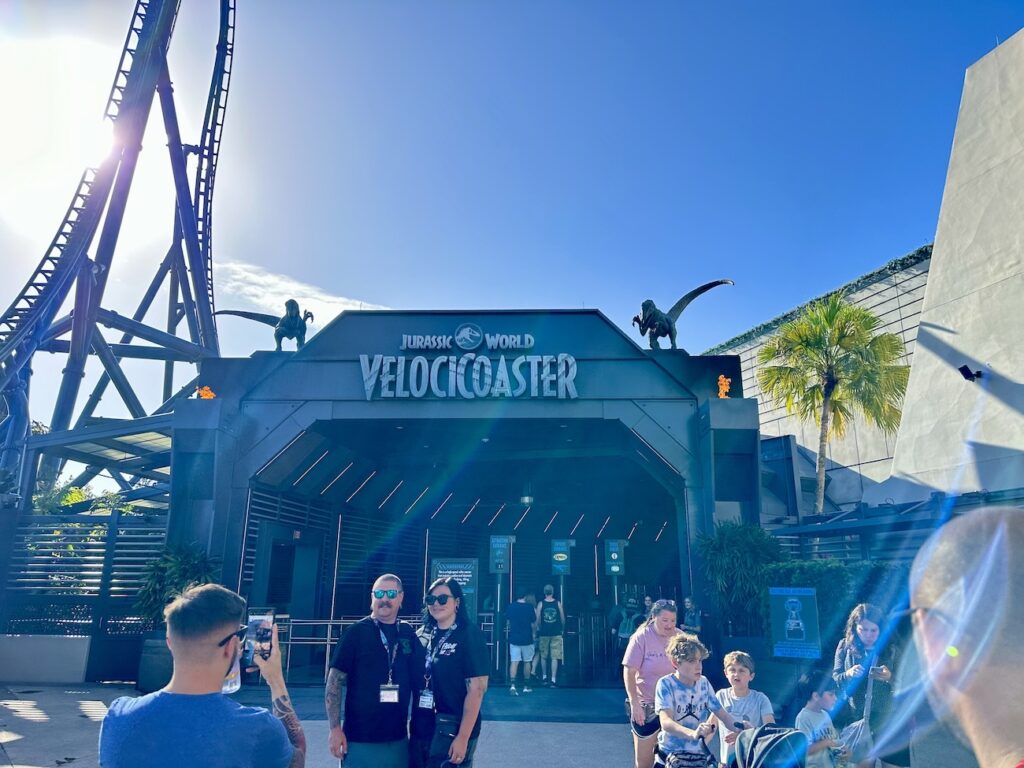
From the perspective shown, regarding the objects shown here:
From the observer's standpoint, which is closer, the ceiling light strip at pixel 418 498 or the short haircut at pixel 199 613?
the short haircut at pixel 199 613

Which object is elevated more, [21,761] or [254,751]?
[254,751]

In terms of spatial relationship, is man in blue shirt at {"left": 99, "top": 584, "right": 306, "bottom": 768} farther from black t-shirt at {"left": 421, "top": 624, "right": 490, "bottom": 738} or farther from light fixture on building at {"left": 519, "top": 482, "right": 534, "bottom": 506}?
light fixture on building at {"left": 519, "top": 482, "right": 534, "bottom": 506}

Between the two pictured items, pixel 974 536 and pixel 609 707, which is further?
pixel 609 707

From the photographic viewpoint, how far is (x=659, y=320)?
13492 mm

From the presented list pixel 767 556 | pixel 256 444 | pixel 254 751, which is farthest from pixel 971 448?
pixel 254 751

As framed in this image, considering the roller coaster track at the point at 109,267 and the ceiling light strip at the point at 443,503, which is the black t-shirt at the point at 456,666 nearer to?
the roller coaster track at the point at 109,267

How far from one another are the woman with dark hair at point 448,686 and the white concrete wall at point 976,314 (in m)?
13.5

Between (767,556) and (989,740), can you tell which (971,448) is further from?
(989,740)

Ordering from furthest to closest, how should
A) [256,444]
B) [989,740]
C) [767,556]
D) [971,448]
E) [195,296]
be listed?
[195,296]
[971,448]
[256,444]
[767,556]
[989,740]

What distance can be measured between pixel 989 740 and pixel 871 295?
2558cm

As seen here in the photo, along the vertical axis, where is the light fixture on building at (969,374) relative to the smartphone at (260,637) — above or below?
above

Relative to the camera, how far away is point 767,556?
35.6 ft

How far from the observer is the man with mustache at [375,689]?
12.3ft

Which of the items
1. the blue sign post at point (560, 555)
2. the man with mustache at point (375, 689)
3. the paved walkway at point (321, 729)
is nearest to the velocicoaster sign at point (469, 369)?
the blue sign post at point (560, 555)
